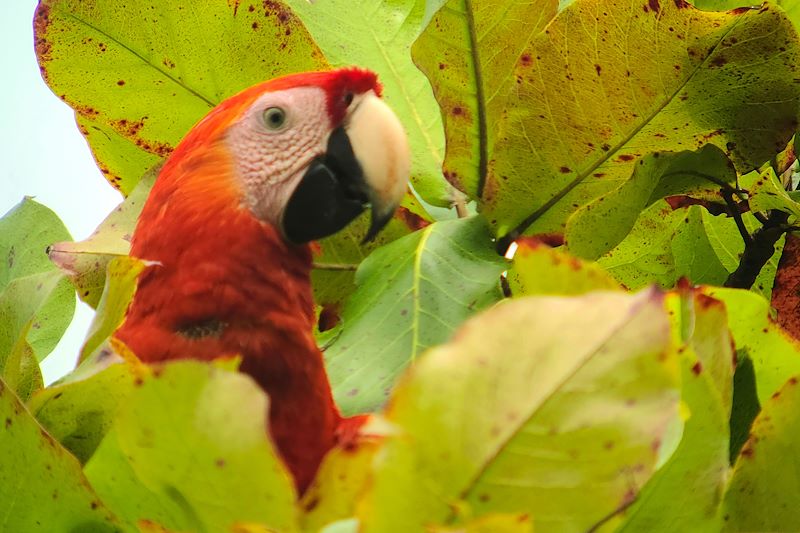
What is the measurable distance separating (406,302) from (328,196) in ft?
0.61

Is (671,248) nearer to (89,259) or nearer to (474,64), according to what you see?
(474,64)

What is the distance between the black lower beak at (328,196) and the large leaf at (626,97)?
133 mm

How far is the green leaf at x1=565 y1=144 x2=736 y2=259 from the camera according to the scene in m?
0.36

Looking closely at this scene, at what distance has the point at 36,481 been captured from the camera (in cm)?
23

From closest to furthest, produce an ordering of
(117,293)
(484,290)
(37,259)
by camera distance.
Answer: (117,293)
(484,290)
(37,259)

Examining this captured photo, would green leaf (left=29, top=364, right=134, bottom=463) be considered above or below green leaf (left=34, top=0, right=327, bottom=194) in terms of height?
below

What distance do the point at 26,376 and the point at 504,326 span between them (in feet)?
0.83

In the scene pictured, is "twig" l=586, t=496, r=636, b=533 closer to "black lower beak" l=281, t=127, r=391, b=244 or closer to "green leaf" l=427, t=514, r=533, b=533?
"green leaf" l=427, t=514, r=533, b=533

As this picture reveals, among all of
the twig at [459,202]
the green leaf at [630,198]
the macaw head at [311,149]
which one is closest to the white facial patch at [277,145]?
the macaw head at [311,149]

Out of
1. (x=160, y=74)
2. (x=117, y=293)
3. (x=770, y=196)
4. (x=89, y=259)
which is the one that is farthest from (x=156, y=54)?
(x=770, y=196)

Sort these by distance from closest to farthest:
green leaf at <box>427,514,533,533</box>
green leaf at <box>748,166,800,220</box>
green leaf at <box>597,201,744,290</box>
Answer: green leaf at <box>427,514,533,533</box>, green leaf at <box>748,166,800,220</box>, green leaf at <box>597,201,744,290</box>

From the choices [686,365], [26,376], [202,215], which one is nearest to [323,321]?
[202,215]

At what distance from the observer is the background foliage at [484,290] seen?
0.58 ft

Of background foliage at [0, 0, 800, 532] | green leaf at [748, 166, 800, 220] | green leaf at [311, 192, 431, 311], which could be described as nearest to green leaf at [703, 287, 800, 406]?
background foliage at [0, 0, 800, 532]
